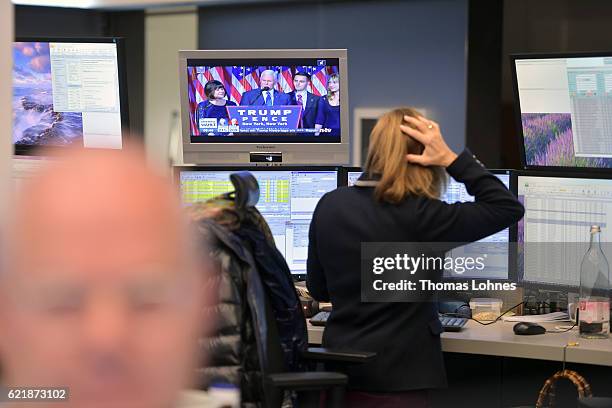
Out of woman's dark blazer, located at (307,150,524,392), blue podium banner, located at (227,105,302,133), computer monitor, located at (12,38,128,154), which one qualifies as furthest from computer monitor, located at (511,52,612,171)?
computer monitor, located at (12,38,128,154)

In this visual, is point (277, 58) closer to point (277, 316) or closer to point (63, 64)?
point (63, 64)

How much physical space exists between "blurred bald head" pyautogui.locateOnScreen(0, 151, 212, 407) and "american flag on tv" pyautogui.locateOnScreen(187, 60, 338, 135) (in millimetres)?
2882

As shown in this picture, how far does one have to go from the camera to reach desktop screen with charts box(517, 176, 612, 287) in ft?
9.48

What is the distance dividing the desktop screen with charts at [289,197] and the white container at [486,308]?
0.65m

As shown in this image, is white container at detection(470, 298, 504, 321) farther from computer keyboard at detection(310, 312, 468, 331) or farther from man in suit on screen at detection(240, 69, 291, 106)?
man in suit on screen at detection(240, 69, 291, 106)

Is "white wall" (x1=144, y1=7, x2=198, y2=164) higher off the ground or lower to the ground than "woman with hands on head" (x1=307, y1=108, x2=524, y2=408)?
higher

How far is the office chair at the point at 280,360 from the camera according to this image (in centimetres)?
175

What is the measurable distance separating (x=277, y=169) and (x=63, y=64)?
2.78 feet

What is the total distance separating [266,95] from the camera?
314cm

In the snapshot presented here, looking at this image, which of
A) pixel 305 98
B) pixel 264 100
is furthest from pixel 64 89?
pixel 305 98

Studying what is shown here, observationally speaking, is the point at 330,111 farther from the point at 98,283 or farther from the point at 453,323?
the point at 98,283

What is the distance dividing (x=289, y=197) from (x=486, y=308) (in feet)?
2.70

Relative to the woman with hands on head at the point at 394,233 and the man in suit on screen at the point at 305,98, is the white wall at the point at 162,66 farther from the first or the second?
the woman with hands on head at the point at 394,233

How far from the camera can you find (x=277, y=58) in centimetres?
312
